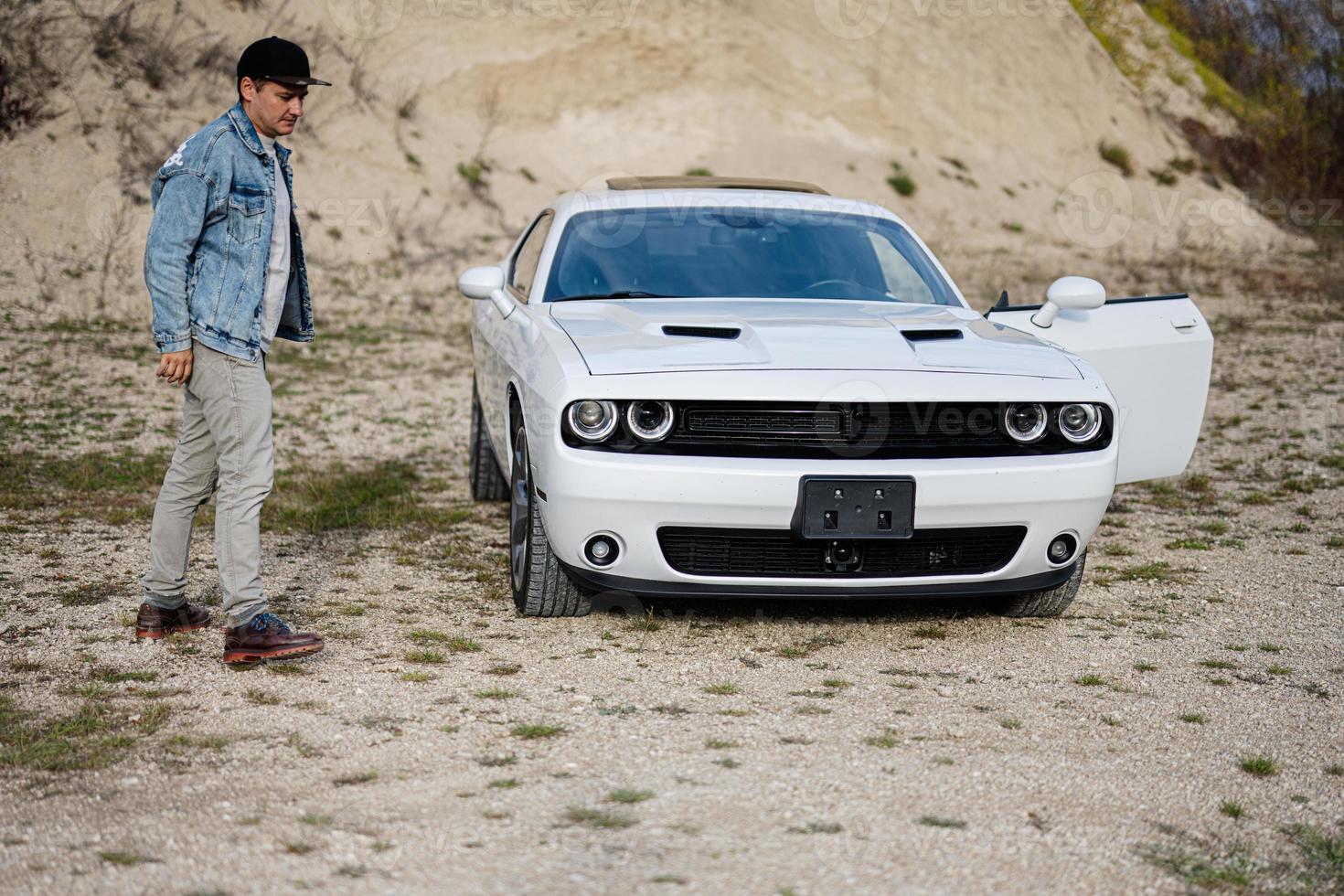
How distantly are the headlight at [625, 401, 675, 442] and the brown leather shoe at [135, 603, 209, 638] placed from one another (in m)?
1.76

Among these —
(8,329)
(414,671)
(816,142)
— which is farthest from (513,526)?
(816,142)

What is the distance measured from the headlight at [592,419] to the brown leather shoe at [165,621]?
1.59 metres

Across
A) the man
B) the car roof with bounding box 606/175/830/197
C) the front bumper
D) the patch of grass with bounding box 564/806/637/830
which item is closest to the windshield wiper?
the car roof with bounding box 606/175/830/197

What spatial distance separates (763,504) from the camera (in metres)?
4.30

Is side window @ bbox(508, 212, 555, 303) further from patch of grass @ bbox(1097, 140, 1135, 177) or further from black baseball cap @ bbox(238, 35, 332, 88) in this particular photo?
patch of grass @ bbox(1097, 140, 1135, 177)

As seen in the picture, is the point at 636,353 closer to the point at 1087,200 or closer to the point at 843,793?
the point at 843,793

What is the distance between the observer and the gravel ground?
295 cm

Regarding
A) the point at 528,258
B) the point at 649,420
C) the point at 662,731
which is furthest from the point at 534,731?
the point at 528,258

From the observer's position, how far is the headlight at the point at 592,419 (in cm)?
439

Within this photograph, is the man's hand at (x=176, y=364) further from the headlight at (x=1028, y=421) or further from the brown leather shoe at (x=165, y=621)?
the headlight at (x=1028, y=421)

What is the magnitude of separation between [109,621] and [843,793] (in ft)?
9.76

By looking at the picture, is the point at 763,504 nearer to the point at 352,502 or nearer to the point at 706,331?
the point at 706,331

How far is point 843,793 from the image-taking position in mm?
3326

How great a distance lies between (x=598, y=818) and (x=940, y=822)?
801mm
